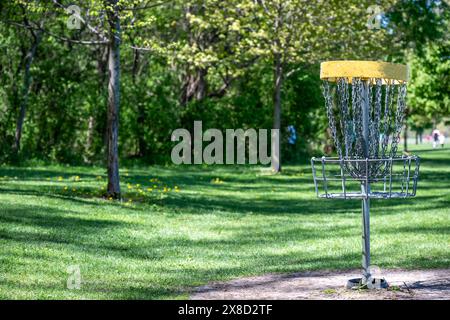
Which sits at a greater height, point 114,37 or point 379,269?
point 114,37

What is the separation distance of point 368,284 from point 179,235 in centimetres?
542

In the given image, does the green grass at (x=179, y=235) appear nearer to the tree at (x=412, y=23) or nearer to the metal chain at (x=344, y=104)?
the metal chain at (x=344, y=104)

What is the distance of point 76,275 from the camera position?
9609 millimetres

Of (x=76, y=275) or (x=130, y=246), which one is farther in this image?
(x=130, y=246)

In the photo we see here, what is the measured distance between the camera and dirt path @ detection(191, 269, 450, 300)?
8.73m

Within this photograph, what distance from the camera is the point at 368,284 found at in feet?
29.2

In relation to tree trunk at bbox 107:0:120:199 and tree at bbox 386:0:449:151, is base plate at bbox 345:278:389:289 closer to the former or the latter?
tree trunk at bbox 107:0:120:199

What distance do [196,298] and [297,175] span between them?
19.9 meters

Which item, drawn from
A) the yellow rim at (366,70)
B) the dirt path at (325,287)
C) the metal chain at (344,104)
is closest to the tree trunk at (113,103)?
the dirt path at (325,287)

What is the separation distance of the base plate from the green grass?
5.40 ft
